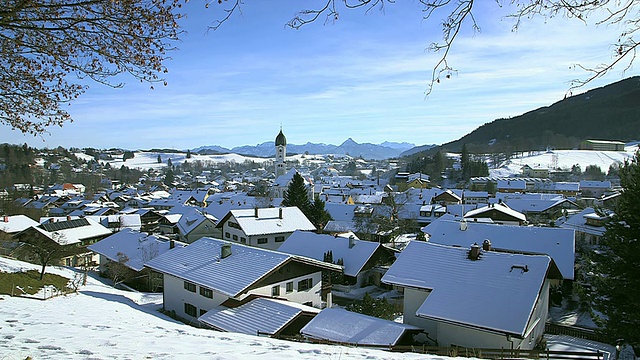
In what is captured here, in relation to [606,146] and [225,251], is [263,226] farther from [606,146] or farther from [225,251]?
[606,146]

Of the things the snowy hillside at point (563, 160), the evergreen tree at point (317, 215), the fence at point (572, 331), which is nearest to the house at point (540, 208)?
the evergreen tree at point (317, 215)

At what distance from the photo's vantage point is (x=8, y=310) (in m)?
9.42

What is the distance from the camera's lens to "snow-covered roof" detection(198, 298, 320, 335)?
1382 centimetres

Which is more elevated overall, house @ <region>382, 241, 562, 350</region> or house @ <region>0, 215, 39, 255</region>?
house @ <region>382, 241, 562, 350</region>

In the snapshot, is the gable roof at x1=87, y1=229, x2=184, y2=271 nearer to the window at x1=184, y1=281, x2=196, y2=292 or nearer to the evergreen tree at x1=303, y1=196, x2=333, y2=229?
the window at x1=184, y1=281, x2=196, y2=292

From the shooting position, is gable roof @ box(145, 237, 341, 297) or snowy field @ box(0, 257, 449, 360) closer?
snowy field @ box(0, 257, 449, 360)

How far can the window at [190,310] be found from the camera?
1759cm

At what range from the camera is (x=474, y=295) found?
13.5 meters

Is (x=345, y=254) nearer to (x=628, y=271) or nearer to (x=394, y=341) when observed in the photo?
(x=394, y=341)

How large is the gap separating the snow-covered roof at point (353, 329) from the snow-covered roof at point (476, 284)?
3.81 ft

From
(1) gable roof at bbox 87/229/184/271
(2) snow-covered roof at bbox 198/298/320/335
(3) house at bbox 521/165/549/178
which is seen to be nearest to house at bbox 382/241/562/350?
(2) snow-covered roof at bbox 198/298/320/335

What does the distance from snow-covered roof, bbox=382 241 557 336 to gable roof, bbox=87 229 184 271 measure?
17.1m

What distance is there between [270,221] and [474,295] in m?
22.2

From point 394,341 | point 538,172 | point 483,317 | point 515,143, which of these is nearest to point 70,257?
point 394,341
